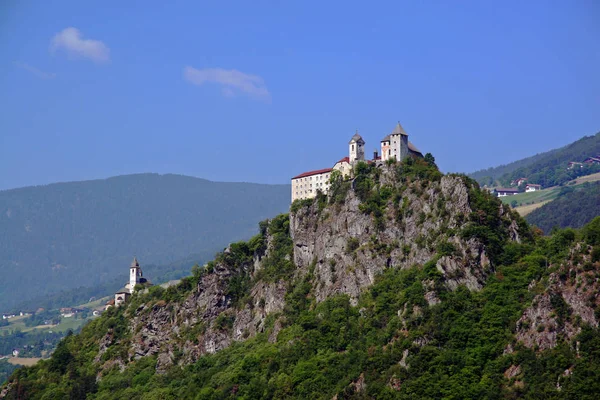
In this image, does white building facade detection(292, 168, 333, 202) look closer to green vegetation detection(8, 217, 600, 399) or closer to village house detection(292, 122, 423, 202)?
village house detection(292, 122, 423, 202)

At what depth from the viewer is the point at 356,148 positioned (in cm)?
12462

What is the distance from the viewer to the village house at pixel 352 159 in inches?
4764

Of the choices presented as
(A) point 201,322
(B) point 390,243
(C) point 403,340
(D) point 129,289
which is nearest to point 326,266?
A: (B) point 390,243

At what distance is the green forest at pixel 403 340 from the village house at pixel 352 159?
294 centimetres

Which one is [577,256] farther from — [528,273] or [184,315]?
[184,315]

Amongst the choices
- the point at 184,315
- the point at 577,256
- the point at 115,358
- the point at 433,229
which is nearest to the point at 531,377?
the point at 577,256

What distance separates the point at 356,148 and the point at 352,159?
1.56 meters

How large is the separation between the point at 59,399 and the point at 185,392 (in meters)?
23.0

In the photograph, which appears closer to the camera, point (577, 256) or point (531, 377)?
point (531, 377)

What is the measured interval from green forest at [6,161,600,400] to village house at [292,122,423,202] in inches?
116

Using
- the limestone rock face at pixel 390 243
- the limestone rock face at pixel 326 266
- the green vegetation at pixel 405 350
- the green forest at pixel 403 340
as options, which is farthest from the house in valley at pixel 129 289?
the limestone rock face at pixel 390 243

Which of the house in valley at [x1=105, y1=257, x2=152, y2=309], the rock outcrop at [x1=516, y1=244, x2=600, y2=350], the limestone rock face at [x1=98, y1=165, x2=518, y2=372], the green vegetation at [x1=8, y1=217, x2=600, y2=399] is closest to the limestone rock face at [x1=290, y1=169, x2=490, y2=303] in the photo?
the limestone rock face at [x1=98, y1=165, x2=518, y2=372]

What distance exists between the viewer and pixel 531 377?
3516 inches

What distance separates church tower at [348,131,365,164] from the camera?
12475 centimetres
